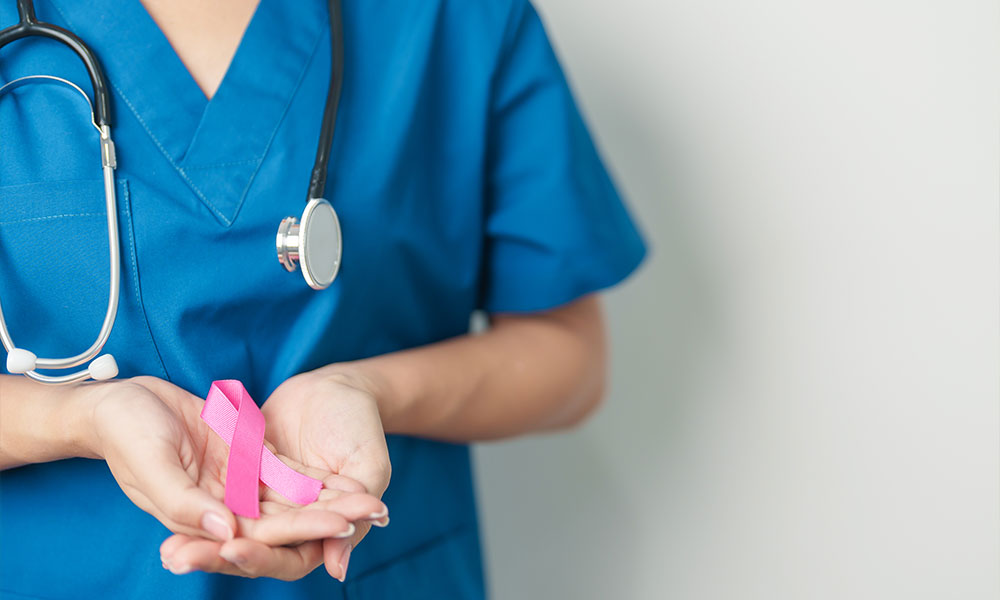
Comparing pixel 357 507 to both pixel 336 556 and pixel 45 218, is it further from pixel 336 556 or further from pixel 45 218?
pixel 45 218

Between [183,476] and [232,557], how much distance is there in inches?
2.5

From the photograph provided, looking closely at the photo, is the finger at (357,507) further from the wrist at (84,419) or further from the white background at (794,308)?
the white background at (794,308)

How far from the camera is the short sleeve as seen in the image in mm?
778

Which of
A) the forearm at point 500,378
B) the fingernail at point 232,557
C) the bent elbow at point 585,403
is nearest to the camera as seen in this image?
the fingernail at point 232,557

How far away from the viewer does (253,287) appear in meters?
0.62

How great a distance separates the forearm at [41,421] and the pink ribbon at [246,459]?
0.25ft

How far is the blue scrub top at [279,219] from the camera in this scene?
1.95 feet

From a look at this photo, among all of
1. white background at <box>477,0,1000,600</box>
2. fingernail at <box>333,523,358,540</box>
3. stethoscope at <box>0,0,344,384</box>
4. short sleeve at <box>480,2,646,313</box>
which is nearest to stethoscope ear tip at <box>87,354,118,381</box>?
stethoscope at <box>0,0,344,384</box>

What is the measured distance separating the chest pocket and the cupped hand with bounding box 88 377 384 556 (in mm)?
63

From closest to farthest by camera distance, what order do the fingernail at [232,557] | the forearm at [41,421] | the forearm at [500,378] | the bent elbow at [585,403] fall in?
the fingernail at [232,557] < the forearm at [41,421] < the forearm at [500,378] < the bent elbow at [585,403]

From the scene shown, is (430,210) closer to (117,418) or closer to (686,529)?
(117,418)

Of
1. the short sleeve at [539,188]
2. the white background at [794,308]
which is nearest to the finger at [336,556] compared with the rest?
the short sleeve at [539,188]

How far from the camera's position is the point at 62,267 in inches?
23.1

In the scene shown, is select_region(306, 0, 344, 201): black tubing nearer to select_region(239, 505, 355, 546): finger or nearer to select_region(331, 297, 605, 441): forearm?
select_region(331, 297, 605, 441): forearm
